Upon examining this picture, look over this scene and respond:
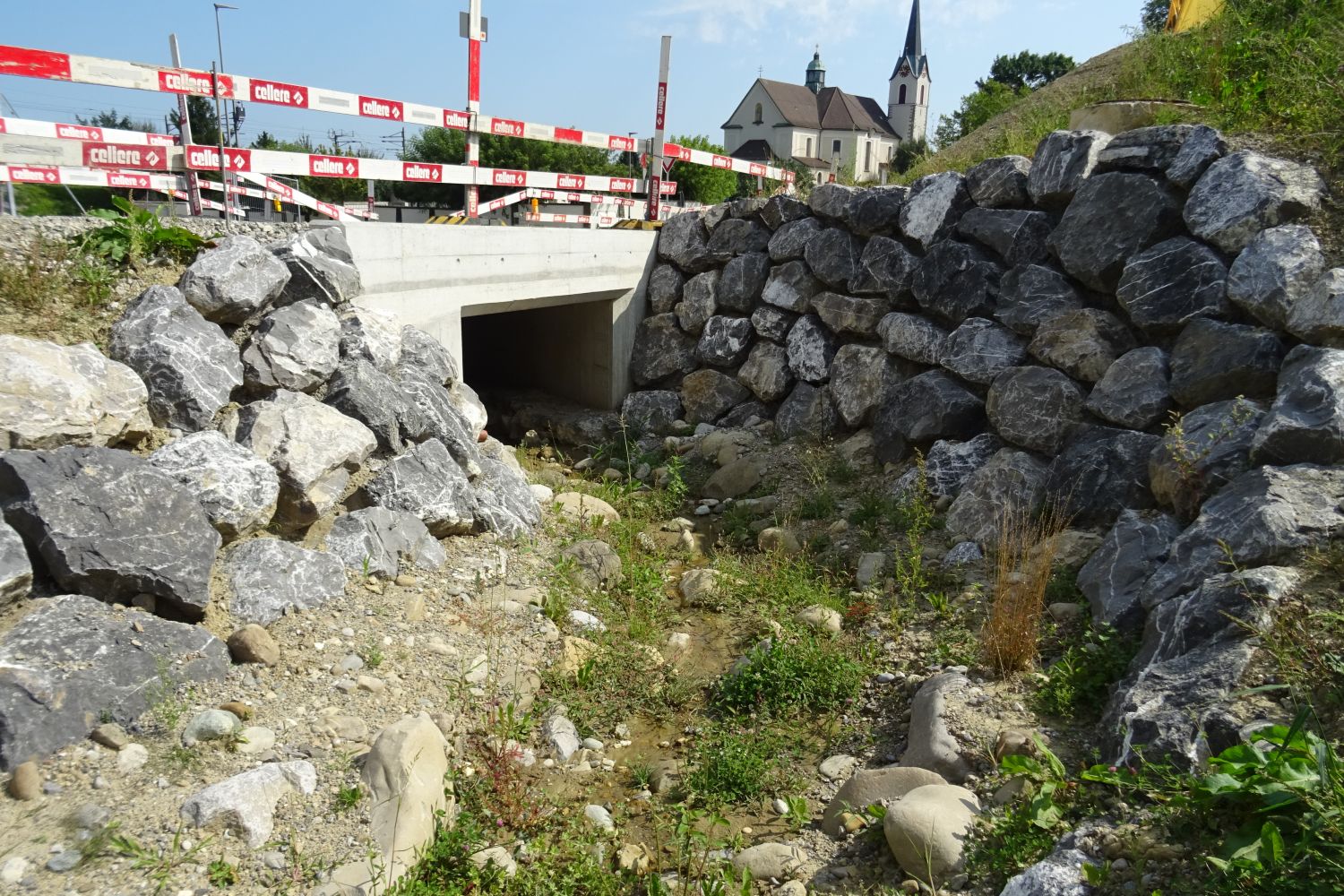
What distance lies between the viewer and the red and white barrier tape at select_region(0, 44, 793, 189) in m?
5.58

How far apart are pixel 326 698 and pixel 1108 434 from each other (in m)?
5.28

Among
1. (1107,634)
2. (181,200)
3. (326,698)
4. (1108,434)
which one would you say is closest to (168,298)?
(326,698)

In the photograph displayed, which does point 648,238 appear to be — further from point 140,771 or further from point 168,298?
point 140,771

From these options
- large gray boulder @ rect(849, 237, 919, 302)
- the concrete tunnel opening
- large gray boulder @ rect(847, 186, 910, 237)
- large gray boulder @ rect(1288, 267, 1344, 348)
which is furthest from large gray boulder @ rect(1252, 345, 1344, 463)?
the concrete tunnel opening

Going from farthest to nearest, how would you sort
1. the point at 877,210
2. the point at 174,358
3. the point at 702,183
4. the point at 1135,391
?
the point at 702,183 < the point at 877,210 < the point at 1135,391 < the point at 174,358

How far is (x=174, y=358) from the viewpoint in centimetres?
500

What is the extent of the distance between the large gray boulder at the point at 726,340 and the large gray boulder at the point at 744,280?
17cm

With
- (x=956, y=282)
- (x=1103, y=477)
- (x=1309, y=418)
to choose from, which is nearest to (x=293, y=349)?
(x=956, y=282)

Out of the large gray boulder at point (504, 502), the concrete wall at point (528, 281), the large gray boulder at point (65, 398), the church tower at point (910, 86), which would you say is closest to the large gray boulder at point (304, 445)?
the large gray boulder at point (65, 398)

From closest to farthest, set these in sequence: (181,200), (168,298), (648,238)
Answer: (168,298) < (648,238) < (181,200)

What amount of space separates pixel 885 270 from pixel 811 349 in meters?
1.11

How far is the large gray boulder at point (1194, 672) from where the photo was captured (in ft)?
11.1

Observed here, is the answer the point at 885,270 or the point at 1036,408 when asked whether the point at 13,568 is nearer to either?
the point at 1036,408

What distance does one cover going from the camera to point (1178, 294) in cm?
605
